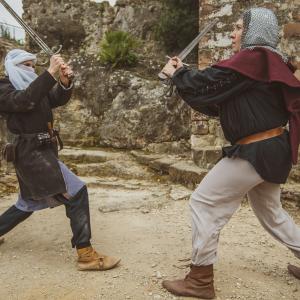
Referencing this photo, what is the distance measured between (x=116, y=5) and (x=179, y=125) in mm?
5144

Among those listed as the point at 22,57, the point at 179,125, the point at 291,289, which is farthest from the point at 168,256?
the point at 179,125

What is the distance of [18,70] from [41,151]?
0.61 m

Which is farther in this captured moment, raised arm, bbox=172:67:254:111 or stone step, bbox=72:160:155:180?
stone step, bbox=72:160:155:180

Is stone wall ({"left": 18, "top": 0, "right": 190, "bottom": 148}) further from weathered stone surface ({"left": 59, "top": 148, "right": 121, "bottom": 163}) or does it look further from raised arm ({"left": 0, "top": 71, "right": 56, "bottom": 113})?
raised arm ({"left": 0, "top": 71, "right": 56, "bottom": 113})

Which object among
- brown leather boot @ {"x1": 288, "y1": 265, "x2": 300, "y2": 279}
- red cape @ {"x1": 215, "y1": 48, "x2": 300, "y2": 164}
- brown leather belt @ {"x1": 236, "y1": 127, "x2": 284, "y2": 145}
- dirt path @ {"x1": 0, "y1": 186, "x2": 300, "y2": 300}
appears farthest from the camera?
brown leather boot @ {"x1": 288, "y1": 265, "x2": 300, "y2": 279}

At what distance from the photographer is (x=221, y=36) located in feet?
16.6

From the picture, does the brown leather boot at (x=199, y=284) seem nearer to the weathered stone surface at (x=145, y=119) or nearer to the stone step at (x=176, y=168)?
the stone step at (x=176, y=168)

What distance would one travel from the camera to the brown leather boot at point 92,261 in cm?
291

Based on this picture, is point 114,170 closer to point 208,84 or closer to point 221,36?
point 221,36

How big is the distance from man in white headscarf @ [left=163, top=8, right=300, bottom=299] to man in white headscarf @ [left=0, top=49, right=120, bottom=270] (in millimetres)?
802

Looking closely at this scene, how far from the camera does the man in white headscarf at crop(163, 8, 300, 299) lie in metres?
2.32

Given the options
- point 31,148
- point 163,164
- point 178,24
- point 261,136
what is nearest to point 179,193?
point 163,164

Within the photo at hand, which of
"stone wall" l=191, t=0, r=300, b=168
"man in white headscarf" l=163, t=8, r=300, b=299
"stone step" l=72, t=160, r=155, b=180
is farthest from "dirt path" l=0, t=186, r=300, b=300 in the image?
"stone step" l=72, t=160, r=155, b=180

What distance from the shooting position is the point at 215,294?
102 inches
